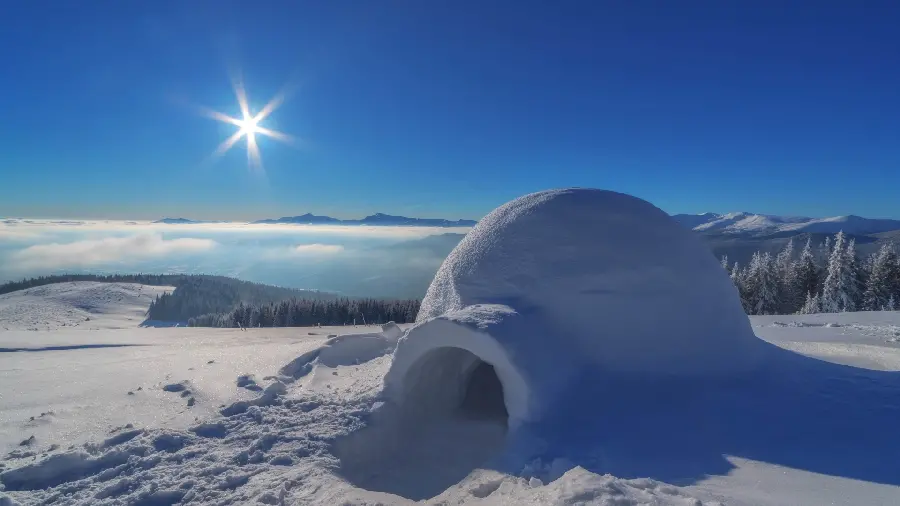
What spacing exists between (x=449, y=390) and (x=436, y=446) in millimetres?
1264

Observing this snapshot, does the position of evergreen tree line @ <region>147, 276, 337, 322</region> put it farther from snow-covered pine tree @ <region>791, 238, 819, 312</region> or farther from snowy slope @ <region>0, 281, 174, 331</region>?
snow-covered pine tree @ <region>791, 238, 819, 312</region>

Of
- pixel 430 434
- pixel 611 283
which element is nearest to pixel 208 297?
pixel 430 434

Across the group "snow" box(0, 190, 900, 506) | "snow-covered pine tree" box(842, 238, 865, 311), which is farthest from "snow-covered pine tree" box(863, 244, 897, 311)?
"snow" box(0, 190, 900, 506)

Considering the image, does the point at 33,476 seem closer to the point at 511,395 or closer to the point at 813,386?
the point at 511,395

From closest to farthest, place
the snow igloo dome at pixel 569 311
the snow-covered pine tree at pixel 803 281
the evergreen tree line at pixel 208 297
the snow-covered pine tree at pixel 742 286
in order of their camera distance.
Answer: the snow igloo dome at pixel 569 311
the snow-covered pine tree at pixel 803 281
the snow-covered pine tree at pixel 742 286
the evergreen tree line at pixel 208 297

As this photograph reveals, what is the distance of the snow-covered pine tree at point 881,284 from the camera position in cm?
2586

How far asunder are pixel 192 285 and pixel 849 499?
101840 millimetres

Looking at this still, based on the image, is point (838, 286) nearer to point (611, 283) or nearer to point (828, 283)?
point (828, 283)

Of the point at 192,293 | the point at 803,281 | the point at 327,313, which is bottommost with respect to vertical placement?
the point at 192,293

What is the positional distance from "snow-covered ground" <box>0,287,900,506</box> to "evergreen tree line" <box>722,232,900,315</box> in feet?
75.1

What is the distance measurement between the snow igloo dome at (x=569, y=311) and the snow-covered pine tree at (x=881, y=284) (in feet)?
88.8

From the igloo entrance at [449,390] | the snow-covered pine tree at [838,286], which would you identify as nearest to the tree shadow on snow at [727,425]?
the igloo entrance at [449,390]

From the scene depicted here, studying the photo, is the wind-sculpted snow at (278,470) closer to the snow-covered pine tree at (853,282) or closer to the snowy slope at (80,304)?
the snow-covered pine tree at (853,282)

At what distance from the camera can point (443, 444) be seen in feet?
20.0
